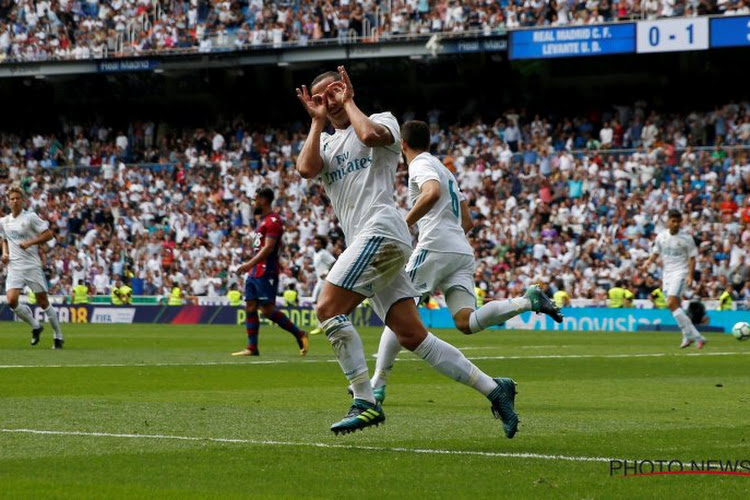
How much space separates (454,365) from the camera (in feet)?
28.3

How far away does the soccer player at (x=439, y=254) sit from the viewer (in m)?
10.4

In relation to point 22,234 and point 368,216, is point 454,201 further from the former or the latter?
point 22,234

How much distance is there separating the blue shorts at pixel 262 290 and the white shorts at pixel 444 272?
7179mm

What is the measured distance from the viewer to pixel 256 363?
57.3 feet

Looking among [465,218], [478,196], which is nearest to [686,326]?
[465,218]

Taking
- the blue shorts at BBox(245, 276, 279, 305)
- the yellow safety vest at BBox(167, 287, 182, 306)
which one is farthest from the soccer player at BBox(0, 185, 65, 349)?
the yellow safety vest at BBox(167, 287, 182, 306)

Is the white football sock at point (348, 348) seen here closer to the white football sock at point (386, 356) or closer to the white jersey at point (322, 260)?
the white football sock at point (386, 356)

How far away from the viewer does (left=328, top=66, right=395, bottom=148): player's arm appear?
8.35 metres

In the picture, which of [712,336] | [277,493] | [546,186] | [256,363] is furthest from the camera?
[546,186]

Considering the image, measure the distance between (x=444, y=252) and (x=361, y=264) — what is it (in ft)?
11.0

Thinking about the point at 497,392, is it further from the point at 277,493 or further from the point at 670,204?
the point at 670,204

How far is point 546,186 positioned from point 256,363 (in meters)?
21.1

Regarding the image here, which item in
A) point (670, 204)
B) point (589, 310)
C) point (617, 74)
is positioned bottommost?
point (589, 310)

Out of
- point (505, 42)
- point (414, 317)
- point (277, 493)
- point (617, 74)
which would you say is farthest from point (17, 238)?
point (617, 74)
